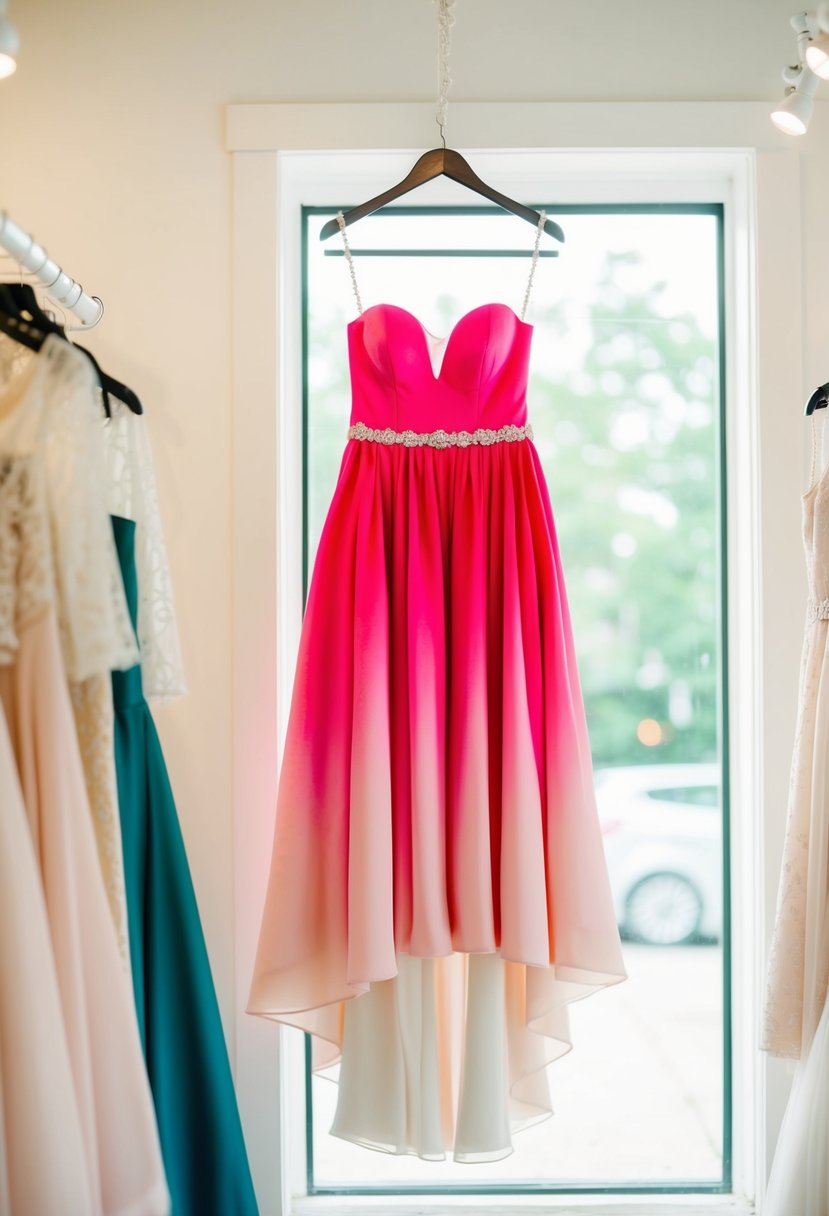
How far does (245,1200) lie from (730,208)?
66.3 inches

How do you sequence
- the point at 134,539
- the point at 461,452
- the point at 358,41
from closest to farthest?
the point at 134,539 < the point at 461,452 < the point at 358,41

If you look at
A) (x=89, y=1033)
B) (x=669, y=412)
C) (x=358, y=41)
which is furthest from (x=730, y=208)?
(x=89, y=1033)

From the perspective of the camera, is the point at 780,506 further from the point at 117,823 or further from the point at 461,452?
the point at 117,823

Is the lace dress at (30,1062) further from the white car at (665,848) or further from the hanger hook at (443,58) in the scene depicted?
the hanger hook at (443,58)

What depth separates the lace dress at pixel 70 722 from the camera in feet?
2.66

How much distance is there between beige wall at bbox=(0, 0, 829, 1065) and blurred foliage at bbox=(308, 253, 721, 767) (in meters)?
0.26

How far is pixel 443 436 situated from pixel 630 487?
0.49 metres

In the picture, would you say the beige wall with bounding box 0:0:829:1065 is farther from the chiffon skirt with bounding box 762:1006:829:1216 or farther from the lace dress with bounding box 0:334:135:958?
the chiffon skirt with bounding box 762:1006:829:1216

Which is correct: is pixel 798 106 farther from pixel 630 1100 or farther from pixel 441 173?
pixel 630 1100

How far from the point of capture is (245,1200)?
1.06 meters

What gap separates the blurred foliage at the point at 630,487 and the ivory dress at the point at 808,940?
0.34 meters

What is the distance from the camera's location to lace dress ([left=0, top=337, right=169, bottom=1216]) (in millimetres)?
→ 810

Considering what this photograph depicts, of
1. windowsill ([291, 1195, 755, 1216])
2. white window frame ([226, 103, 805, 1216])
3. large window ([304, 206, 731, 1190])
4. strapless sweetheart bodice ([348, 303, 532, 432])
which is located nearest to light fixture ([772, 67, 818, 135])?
white window frame ([226, 103, 805, 1216])

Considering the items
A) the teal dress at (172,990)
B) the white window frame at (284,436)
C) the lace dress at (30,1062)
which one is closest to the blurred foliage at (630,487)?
the white window frame at (284,436)
